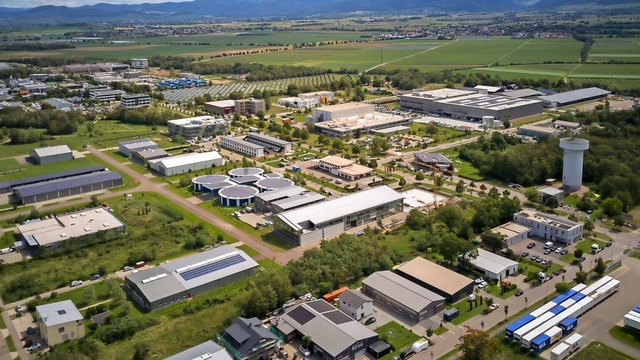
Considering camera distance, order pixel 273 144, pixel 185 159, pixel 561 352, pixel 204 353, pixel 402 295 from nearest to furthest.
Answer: pixel 204 353 → pixel 561 352 → pixel 402 295 → pixel 185 159 → pixel 273 144

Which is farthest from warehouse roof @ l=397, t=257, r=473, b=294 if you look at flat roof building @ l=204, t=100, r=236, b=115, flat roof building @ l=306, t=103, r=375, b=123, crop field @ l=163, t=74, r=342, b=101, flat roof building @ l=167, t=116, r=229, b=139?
crop field @ l=163, t=74, r=342, b=101

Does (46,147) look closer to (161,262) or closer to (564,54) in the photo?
(161,262)

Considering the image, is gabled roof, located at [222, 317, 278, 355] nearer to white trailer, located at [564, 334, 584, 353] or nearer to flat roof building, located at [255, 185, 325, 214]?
white trailer, located at [564, 334, 584, 353]

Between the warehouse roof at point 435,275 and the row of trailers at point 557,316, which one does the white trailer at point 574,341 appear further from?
the warehouse roof at point 435,275

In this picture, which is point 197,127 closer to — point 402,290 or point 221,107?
point 221,107

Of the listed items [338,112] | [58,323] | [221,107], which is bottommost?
[58,323]

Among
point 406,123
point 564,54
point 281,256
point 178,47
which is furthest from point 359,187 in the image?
point 178,47

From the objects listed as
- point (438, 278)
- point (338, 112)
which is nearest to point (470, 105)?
point (338, 112)

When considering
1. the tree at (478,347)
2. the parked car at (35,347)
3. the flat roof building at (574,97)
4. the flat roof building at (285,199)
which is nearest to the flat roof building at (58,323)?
the parked car at (35,347)
